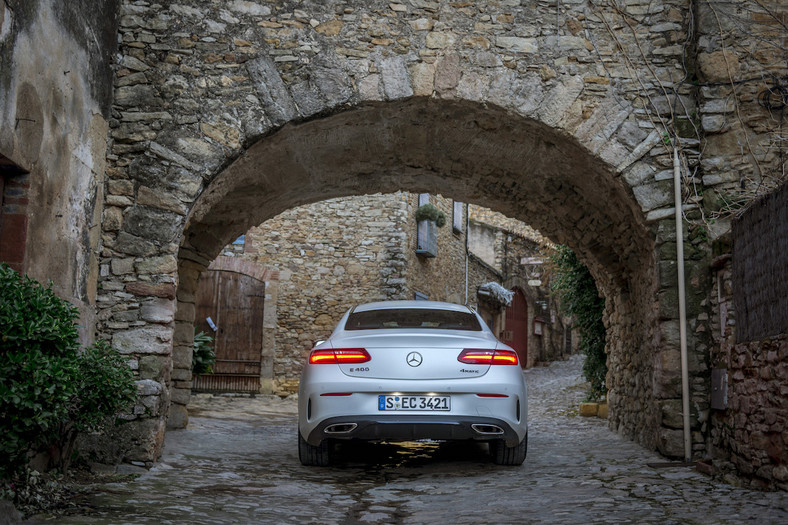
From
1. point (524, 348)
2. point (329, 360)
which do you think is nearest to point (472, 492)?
point (329, 360)

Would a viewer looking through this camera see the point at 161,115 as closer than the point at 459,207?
Yes

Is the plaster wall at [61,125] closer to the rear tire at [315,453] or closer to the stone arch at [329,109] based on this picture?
the stone arch at [329,109]

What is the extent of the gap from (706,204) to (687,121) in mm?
760

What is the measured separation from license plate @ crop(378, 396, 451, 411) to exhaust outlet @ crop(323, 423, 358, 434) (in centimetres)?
23

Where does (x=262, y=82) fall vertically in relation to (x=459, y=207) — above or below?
below

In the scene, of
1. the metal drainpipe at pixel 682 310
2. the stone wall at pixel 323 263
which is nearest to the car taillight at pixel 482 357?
the metal drainpipe at pixel 682 310

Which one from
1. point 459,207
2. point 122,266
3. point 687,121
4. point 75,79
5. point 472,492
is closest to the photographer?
point 472,492

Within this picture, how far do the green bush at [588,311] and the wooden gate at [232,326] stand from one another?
6.81 metres

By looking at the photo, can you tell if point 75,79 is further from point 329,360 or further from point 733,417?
point 733,417

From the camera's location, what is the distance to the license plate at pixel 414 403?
5.26m

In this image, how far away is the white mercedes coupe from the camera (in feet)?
17.2

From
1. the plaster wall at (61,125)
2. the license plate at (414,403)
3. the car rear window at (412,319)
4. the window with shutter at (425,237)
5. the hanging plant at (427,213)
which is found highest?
the hanging plant at (427,213)

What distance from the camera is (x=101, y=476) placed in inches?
202

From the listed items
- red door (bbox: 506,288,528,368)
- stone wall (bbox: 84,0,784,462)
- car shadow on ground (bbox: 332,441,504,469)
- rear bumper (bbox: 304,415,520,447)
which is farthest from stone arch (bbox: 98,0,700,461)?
red door (bbox: 506,288,528,368)
